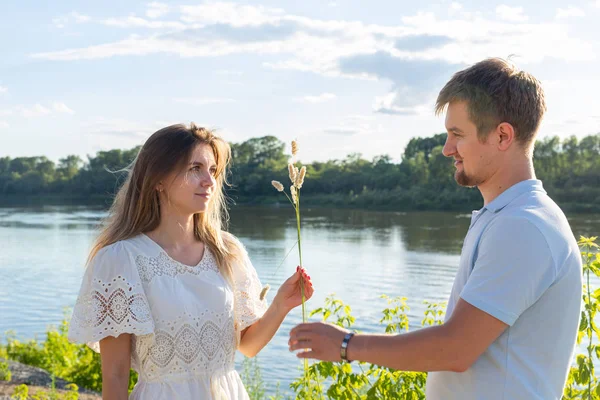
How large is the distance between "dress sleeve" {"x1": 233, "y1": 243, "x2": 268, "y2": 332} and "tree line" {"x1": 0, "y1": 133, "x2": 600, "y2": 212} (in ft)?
108

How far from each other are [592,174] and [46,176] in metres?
79.5

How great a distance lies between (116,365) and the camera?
255 cm

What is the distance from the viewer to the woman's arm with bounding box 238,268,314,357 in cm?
279

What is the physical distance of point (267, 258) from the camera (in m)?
27.5

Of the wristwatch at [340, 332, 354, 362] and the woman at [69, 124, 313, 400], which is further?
the woman at [69, 124, 313, 400]

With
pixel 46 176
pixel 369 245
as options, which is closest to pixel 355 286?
pixel 369 245

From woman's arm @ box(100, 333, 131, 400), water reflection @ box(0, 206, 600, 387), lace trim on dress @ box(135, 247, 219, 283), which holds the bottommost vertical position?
water reflection @ box(0, 206, 600, 387)

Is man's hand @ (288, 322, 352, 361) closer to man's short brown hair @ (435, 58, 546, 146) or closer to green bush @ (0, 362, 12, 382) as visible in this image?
man's short brown hair @ (435, 58, 546, 146)

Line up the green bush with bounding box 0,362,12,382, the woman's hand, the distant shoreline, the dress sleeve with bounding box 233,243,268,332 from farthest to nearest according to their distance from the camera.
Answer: the distant shoreline < the green bush with bounding box 0,362,12,382 < the dress sleeve with bounding box 233,243,268,332 < the woman's hand

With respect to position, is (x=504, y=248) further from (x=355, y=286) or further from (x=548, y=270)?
(x=355, y=286)

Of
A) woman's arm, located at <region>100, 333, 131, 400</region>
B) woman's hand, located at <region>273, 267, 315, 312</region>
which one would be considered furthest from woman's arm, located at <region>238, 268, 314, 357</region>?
woman's arm, located at <region>100, 333, 131, 400</region>

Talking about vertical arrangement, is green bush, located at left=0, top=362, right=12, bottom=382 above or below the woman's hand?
below

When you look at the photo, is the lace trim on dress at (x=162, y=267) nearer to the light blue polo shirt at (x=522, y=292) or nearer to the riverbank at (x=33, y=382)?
the light blue polo shirt at (x=522, y=292)

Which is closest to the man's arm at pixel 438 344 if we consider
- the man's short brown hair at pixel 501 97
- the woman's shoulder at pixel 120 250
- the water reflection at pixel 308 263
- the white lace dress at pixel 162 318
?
the man's short brown hair at pixel 501 97
